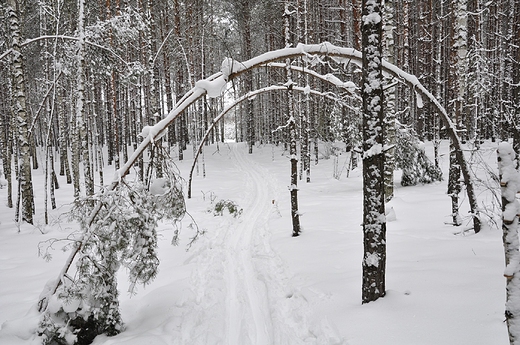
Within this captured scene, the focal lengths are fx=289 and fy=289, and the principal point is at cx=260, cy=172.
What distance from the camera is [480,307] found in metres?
3.64

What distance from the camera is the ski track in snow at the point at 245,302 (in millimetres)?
4363

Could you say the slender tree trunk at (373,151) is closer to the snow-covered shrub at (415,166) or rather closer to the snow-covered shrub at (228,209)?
the snow-covered shrub at (228,209)

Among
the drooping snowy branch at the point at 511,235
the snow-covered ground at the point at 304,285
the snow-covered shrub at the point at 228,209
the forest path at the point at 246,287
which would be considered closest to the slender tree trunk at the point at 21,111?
the snow-covered ground at the point at 304,285

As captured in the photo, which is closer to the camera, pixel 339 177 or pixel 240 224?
pixel 240 224

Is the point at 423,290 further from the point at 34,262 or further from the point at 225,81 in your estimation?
the point at 34,262

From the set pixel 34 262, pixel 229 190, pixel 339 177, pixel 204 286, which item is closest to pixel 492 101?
pixel 339 177

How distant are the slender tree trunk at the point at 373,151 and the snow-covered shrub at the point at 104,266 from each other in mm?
3191

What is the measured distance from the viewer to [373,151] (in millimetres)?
4043

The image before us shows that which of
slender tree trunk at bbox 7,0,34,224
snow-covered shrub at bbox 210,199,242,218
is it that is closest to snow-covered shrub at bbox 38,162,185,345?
snow-covered shrub at bbox 210,199,242,218

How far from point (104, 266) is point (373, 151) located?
4.15 m

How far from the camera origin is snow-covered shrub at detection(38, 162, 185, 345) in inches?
158

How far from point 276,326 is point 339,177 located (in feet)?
47.7

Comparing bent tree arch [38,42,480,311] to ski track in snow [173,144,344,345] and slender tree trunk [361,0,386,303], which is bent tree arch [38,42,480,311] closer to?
slender tree trunk [361,0,386,303]

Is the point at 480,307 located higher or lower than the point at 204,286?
higher
